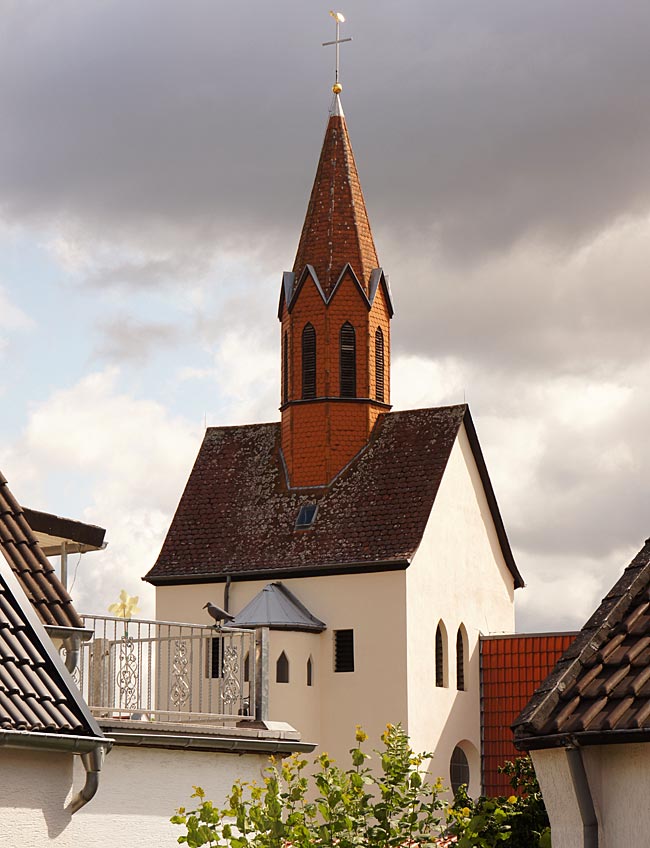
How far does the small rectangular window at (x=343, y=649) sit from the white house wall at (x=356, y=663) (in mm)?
139

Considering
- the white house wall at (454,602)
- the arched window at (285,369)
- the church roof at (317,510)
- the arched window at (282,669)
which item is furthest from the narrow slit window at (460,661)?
the arched window at (285,369)

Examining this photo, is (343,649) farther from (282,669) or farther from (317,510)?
(317,510)

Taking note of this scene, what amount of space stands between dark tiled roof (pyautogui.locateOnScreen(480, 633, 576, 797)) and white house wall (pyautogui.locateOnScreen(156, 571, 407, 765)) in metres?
3.73

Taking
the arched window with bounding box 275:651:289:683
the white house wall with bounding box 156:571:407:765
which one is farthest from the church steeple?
the arched window with bounding box 275:651:289:683

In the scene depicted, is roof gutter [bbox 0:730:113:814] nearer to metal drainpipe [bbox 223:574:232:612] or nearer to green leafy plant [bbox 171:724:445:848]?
→ green leafy plant [bbox 171:724:445:848]

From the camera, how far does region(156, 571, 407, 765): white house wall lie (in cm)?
4403

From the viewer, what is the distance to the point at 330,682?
45188 millimetres

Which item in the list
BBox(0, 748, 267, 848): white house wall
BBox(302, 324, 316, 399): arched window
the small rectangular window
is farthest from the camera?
A: BBox(302, 324, 316, 399): arched window

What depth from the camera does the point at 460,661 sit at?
46844 mm

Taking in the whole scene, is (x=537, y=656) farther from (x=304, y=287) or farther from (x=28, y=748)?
(x=28, y=748)

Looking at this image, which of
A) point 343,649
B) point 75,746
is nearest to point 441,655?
point 343,649

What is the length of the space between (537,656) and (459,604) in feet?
8.86

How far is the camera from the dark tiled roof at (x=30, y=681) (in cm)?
1368

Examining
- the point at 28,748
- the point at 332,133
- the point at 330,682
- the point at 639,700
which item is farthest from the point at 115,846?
the point at 332,133
